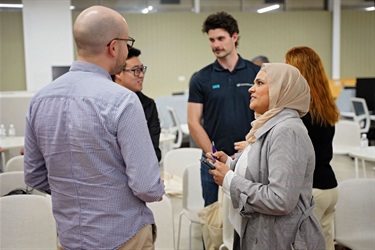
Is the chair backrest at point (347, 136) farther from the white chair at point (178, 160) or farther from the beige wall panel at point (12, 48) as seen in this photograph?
the beige wall panel at point (12, 48)

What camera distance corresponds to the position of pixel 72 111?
1596mm

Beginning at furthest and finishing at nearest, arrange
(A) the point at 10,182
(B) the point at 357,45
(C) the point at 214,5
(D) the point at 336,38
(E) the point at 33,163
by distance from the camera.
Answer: (B) the point at 357,45, (D) the point at 336,38, (C) the point at 214,5, (A) the point at 10,182, (E) the point at 33,163

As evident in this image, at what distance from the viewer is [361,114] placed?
30.1 feet

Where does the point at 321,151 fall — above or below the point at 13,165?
above

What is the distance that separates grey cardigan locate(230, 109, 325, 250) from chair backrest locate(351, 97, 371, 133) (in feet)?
23.0

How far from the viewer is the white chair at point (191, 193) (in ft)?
11.9

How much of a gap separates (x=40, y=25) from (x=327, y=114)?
9070 millimetres

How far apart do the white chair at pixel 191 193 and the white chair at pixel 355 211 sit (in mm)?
1058

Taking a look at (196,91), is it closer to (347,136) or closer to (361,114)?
(347,136)

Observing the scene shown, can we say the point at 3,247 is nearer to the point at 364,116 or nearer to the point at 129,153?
the point at 129,153

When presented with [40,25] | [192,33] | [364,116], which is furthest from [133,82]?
[192,33]

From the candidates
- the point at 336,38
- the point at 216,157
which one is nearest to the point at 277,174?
the point at 216,157

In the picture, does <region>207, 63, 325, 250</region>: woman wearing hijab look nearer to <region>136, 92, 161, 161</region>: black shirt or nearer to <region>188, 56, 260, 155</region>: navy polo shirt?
<region>136, 92, 161, 161</region>: black shirt

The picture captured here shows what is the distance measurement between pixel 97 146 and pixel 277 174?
2.30 ft
